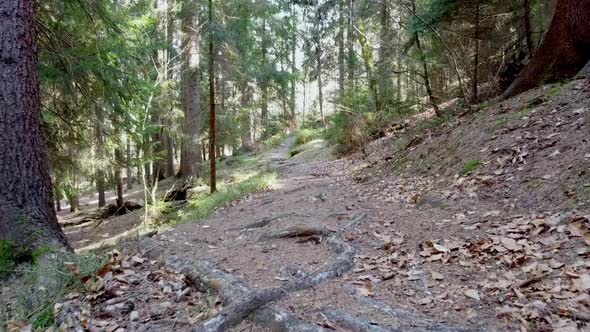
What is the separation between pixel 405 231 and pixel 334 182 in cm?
478

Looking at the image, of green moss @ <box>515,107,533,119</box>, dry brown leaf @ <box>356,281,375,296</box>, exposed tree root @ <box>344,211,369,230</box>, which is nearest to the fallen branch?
dry brown leaf @ <box>356,281,375,296</box>

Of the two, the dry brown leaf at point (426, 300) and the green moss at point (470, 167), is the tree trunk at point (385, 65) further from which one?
the dry brown leaf at point (426, 300)

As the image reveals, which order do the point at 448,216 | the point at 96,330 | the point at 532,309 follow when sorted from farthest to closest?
the point at 448,216
the point at 96,330
the point at 532,309

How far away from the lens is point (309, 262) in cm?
378

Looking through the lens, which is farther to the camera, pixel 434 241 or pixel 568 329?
pixel 434 241

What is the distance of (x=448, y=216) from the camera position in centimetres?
466

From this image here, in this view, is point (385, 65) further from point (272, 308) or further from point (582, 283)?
point (272, 308)

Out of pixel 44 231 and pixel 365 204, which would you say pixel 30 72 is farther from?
pixel 365 204

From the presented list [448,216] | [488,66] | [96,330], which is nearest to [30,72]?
[96,330]

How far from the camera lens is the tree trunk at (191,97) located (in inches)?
487

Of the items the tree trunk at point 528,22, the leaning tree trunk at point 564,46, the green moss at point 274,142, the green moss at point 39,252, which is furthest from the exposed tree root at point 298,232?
the green moss at point 274,142

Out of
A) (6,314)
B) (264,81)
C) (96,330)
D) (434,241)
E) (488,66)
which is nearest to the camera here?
(96,330)

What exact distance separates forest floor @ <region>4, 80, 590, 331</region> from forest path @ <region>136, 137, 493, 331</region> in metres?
0.02

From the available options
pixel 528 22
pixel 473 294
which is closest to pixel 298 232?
pixel 473 294
